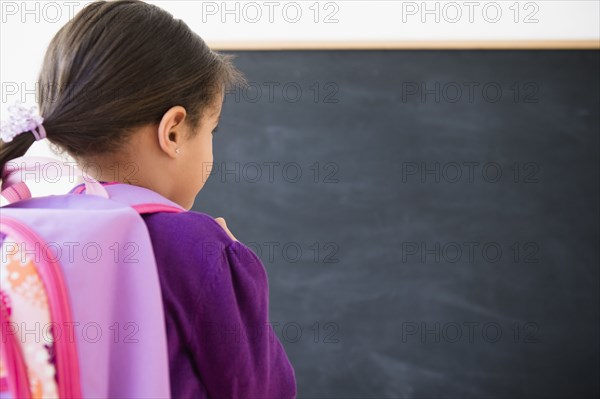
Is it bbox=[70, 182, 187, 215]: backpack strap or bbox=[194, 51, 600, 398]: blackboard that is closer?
bbox=[70, 182, 187, 215]: backpack strap

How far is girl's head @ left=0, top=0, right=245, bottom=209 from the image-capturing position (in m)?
0.70

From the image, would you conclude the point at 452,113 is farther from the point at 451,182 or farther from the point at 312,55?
the point at 312,55

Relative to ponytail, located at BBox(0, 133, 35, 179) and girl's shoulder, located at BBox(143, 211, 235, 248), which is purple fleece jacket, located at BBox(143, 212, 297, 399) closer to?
→ girl's shoulder, located at BBox(143, 211, 235, 248)

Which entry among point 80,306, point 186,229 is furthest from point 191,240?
point 80,306

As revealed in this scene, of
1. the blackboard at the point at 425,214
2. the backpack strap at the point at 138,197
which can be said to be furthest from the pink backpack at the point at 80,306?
the blackboard at the point at 425,214

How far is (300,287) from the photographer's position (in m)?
2.10

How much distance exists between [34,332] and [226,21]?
1678 mm

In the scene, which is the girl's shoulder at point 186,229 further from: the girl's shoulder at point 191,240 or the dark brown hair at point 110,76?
the dark brown hair at point 110,76

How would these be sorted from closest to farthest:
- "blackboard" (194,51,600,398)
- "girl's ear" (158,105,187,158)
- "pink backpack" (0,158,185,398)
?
"pink backpack" (0,158,185,398)
"girl's ear" (158,105,187,158)
"blackboard" (194,51,600,398)

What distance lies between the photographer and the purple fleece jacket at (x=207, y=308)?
26.0 inches

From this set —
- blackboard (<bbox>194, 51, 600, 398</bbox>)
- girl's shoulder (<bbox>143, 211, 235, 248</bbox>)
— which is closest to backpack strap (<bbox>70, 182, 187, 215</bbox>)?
girl's shoulder (<bbox>143, 211, 235, 248</bbox>)

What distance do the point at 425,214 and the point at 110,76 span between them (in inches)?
59.9

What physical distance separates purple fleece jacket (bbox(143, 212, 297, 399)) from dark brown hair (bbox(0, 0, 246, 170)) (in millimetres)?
115

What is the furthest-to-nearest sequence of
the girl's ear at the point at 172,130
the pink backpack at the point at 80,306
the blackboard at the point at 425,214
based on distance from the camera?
the blackboard at the point at 425,214
the girl's ear at the point at 172,130
the pink backpack at the point at 80,306
